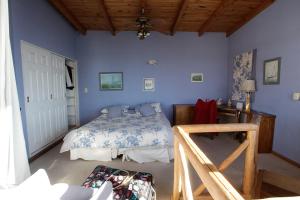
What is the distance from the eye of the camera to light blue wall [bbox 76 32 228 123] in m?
5.03

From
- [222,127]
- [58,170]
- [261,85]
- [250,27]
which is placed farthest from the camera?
[250,27]

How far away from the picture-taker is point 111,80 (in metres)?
5.08

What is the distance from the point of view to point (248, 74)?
13.7 ft

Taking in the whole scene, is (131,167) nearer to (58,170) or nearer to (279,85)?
(58,170)

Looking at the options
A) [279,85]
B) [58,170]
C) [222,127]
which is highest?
[279,85]

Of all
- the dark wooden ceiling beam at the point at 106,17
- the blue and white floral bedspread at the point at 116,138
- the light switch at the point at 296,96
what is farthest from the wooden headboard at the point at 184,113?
the dark wooden ceiling beam at the point at 106,17

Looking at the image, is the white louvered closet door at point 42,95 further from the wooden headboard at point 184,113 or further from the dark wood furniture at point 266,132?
the dark wood furniture at point 266,132

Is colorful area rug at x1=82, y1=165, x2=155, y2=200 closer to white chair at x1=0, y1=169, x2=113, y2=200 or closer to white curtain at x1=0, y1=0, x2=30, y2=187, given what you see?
white chair at x1=0, y1=169, x2=113, y2=200

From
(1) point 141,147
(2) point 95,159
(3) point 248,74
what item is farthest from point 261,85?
(2) point 95,159

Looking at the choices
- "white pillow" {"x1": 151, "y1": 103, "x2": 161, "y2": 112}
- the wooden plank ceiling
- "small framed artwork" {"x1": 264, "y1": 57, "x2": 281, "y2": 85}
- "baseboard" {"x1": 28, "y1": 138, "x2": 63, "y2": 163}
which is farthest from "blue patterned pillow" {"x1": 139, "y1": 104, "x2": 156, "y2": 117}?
"small framed artwork" {"x1": 264, "y1": 57, "x2": 281, "y2": 85}

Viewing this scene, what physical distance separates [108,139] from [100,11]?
2.74m

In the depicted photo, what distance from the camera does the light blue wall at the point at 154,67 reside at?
5.03m

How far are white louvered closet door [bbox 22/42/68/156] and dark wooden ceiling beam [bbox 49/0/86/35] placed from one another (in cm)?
90

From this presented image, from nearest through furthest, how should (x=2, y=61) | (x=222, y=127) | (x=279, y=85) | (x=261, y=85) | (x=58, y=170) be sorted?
1. (x=222, y=127)
2. (x=2, y=61)
3. (x=58, y=170)
4. (x=279, y=85)
5. (x=261, y=85)
